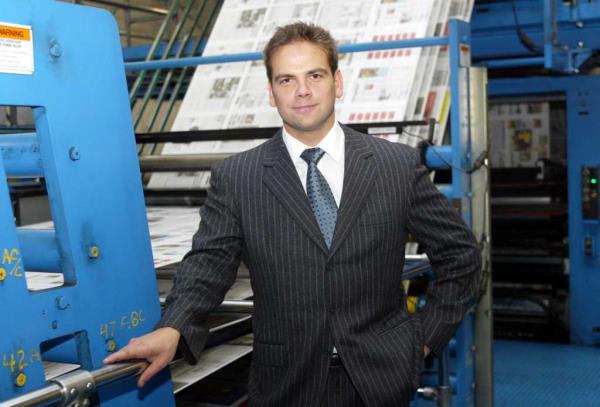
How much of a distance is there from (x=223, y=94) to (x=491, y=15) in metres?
2.08

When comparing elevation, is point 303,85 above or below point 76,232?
above

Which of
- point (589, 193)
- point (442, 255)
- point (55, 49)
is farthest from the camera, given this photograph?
point (589, 193)

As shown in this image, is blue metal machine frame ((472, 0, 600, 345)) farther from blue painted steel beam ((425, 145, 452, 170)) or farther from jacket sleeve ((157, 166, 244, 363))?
jacket sleeve ((157, 166, 244, 363))

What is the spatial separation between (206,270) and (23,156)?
1.66 feet

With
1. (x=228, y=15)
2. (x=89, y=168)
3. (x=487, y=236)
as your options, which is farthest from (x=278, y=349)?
(x=228, y=15)

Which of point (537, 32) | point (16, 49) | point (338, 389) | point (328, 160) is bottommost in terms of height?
point (338, 389)

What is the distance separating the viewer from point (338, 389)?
2.00 metres

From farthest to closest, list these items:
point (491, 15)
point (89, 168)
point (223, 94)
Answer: point (491, 15) < point (223, 94) < point (89, 168)

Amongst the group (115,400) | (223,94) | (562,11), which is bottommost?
(115,400)

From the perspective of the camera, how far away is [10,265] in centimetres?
145

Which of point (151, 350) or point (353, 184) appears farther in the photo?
point (353, 184)

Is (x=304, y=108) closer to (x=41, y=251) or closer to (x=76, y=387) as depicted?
(x=41, y=251)

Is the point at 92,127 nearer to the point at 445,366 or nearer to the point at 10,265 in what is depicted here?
the point at 10,265

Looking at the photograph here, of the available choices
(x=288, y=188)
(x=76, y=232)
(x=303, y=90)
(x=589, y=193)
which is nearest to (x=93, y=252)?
(x=76, y=232)
